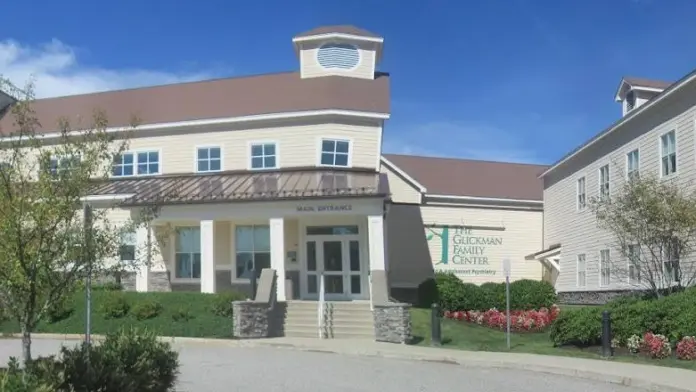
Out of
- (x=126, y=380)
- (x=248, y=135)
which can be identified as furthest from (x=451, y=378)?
(x=248, y=135)

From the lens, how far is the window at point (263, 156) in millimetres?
28141

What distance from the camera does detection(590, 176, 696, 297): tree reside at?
19641mm

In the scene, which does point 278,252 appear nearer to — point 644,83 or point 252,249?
point 252,249

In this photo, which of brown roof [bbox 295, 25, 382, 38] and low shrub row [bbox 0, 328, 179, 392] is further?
brown roof [bbox 295, 25, 382, 38]

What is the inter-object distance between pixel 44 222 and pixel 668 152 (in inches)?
768

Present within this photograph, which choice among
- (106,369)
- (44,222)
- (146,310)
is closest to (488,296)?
(146,310)

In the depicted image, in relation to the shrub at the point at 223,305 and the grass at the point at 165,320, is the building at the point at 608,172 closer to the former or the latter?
the shrub at the point at 223,305

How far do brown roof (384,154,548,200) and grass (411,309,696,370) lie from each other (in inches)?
478

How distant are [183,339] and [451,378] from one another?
8.86 metres

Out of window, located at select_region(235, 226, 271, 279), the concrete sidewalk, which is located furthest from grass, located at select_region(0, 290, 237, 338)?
window, located at select_region(235, 226, 271, 279)

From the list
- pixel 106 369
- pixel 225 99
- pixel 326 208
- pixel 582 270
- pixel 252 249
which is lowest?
pixel 106 369

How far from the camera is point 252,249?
2720cm

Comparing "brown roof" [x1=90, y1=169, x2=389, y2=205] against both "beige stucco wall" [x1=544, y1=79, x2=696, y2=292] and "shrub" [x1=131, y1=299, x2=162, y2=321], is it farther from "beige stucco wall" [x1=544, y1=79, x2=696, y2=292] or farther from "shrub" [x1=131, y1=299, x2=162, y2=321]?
"beige stucco wall" [x1=544, y1=79, x2=696, y2=292]

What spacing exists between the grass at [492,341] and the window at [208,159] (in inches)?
381
